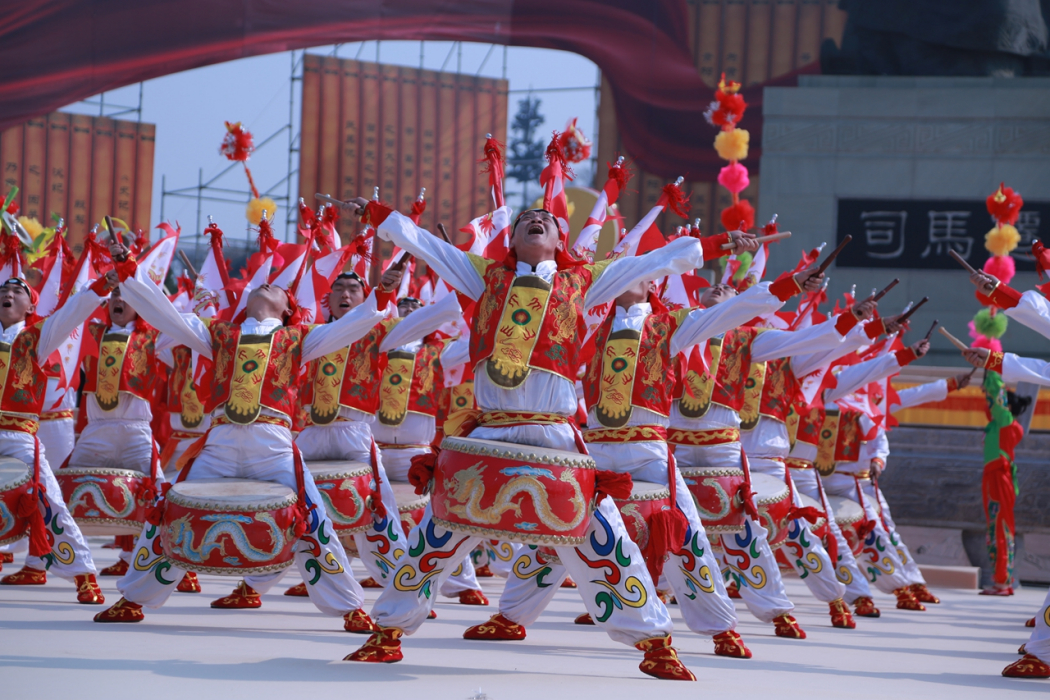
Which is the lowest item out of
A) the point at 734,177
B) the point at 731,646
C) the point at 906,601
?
the point at 906,601

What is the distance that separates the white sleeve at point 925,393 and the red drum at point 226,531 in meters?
5.49

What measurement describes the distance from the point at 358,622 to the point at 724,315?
1977 millimetres

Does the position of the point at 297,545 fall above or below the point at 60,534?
above

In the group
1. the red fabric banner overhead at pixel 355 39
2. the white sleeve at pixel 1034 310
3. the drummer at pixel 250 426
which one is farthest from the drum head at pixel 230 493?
the red fabric banner overhead at pixel 355 39

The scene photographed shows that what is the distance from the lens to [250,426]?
532cm

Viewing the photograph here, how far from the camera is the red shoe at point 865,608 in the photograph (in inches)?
305

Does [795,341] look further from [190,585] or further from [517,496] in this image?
[190,585]

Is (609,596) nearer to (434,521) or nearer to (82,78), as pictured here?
(434,521)

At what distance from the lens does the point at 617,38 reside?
57.2ft

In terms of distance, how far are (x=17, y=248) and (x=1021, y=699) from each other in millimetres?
5525

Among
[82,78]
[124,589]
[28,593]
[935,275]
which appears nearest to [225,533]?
[124,589]

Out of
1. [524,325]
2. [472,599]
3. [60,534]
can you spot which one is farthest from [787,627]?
[60,534]

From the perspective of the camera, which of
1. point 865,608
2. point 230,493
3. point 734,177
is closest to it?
point 230,493

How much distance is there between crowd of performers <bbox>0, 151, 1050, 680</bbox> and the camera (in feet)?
14.3
